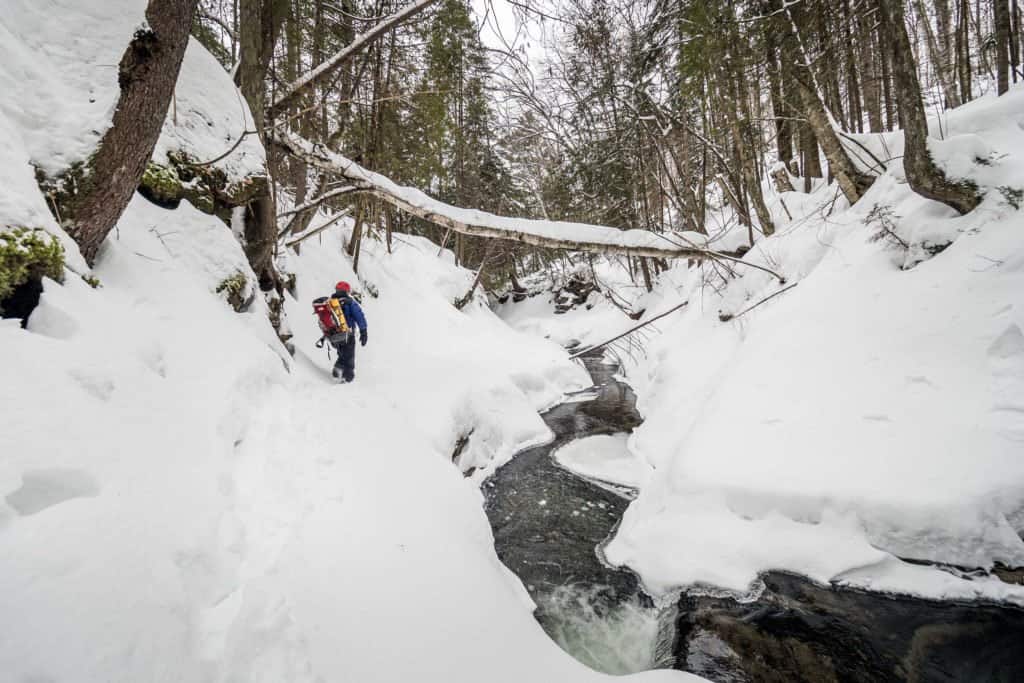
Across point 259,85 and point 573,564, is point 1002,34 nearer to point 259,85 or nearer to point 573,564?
point 573,564

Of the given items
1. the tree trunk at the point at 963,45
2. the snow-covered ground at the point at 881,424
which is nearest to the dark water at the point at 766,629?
the snow-covered ground at the point at 881,424

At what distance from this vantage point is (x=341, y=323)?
238 inches

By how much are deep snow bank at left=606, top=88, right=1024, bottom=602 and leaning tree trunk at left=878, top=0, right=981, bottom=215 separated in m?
0.15

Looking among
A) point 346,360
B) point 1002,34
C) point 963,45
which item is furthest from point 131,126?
point 963,45

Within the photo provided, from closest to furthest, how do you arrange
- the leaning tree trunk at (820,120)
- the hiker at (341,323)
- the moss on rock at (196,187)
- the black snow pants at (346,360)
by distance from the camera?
the moss on rock at (196,187)
the hiker at (341,323)
the black snow pants at (346,360)
the leaning tree trunk at (820,120)

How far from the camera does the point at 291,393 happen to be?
167 inches

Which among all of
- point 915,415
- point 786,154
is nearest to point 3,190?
point 915,415

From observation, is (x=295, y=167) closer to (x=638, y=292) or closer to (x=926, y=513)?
(x=926, y=513)

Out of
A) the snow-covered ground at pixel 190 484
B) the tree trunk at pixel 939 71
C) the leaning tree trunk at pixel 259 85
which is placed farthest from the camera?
the tree trunk at pixel 939 71

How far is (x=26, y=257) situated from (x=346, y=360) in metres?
4.24

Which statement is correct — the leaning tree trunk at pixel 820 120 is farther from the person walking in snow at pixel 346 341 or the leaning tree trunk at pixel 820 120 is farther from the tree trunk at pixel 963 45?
the person walking in snow at pixel 346 341

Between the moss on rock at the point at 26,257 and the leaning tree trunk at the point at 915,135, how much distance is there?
8.04 meters

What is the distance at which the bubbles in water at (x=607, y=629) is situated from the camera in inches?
121

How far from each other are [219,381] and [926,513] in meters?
5.73
